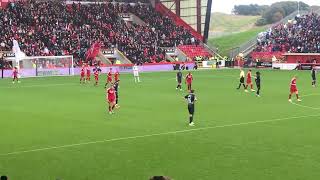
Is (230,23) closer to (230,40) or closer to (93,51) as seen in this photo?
(230,40)

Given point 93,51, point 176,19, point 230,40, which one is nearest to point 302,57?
point 176,19

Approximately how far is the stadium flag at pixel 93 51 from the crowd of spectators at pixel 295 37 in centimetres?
2713

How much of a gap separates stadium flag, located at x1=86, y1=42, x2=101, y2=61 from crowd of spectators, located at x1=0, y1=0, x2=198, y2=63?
0.73 metres

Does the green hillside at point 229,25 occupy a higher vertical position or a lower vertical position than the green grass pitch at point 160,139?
higher

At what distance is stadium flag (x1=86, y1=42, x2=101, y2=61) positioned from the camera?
2804 inches

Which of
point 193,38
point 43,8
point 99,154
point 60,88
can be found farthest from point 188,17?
point 99,154

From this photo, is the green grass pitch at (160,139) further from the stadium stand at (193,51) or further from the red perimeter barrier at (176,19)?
the red perimeter barrier at (176,19)

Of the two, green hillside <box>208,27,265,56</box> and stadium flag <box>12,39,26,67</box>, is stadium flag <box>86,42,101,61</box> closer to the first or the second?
stadium flag <box>12,39,26,67</box>

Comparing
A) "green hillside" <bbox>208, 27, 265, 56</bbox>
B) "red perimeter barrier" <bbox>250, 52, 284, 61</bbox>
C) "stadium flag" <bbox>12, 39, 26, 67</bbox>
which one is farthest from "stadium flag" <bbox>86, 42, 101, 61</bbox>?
"green hillside" <bbox>208, 27, 265, 56</bbox>

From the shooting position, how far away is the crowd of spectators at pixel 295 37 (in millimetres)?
75875

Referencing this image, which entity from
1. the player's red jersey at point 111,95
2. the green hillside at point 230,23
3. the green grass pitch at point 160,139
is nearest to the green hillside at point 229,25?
the green hillside at point 230,23

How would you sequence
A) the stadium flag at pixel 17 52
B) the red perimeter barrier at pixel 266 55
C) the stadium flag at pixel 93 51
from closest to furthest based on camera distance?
the stadium flag at pixel 17 52, the stadium flag at pixel 93 51, the red perimeter barrier at pixel 266 55

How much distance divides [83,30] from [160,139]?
5822 centimetres

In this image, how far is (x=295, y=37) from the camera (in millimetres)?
Answer: 79750
